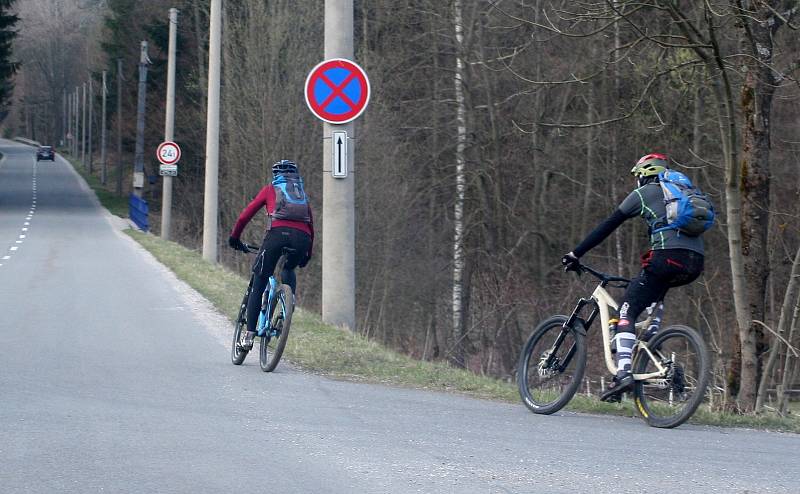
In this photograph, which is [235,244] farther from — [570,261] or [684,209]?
[684,209]

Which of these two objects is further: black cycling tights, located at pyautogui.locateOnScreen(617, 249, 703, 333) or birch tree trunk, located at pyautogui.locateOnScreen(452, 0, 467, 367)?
birch tree trunk, located at pyautogui.locateOnScreen(452, 0, 467, 367)

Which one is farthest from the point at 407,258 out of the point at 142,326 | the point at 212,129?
the point at 142,326

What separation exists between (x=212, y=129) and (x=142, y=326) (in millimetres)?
12561

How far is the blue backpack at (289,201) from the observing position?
947 cm

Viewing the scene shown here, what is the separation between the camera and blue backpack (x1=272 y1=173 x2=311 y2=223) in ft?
31.1

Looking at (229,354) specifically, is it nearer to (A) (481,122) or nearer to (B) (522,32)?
(B) (522,32)

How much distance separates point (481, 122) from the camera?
25.5m

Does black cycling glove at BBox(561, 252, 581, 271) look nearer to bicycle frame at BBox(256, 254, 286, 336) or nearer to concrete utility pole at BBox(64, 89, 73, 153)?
bicycle frame at BBox(256, 254, 286, 336)

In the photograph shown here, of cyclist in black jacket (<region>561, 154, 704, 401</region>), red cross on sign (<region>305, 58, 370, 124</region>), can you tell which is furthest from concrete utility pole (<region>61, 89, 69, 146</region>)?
cyclist in black jacket (<region>561, 154, 704, 401</region>)

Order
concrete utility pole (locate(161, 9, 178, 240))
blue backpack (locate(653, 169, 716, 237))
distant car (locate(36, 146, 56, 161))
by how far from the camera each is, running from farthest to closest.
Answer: distant car (locate(36, 146, 56, 161)), concrete utility pole (locate(161, 9, 178, 240)), blue backpack (locate(653, 169, 716, 237))

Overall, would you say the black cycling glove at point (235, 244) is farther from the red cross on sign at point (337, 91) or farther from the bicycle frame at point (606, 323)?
the bicycle frame at point (606, 323)

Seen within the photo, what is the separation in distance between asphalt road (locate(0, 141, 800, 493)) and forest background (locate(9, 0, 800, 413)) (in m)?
4.36

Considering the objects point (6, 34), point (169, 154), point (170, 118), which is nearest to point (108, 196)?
point (6, 34)

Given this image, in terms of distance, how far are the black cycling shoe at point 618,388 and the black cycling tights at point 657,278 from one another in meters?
0.33
